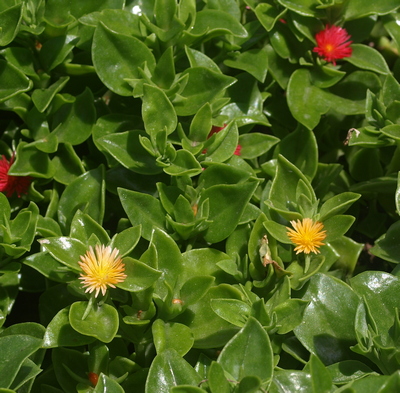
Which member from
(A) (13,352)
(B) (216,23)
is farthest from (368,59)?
(A) (13,352)

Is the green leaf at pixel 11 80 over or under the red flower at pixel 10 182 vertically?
over

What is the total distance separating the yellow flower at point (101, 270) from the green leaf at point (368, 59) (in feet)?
3.15

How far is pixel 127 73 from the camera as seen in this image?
157 cm

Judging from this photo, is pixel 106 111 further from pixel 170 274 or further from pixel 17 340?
pixel 17 340

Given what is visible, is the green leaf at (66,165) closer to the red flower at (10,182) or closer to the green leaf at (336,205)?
the red flower at (10,182)

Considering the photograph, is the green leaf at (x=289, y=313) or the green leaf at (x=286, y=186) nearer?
the green leaf at (x=289, y=313)

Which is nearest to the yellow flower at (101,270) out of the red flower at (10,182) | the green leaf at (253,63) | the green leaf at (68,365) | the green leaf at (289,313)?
the green leaf at (68,365)

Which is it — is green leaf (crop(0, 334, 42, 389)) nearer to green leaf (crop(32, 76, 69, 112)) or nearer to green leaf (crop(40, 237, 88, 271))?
green leaf (crop(40, 237, 88, 271))

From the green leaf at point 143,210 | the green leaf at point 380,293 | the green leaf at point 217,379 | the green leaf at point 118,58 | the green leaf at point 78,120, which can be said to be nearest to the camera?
the green leaf at point 217,379

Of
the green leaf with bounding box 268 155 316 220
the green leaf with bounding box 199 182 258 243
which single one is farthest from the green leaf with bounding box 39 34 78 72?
the green leaf with bounding box 268 155 316 220

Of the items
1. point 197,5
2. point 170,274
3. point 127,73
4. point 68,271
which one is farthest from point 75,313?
point 197,5

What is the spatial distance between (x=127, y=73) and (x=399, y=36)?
0.86 meters

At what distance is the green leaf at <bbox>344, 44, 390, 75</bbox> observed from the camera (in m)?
1.73

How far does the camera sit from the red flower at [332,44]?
5.64ft
